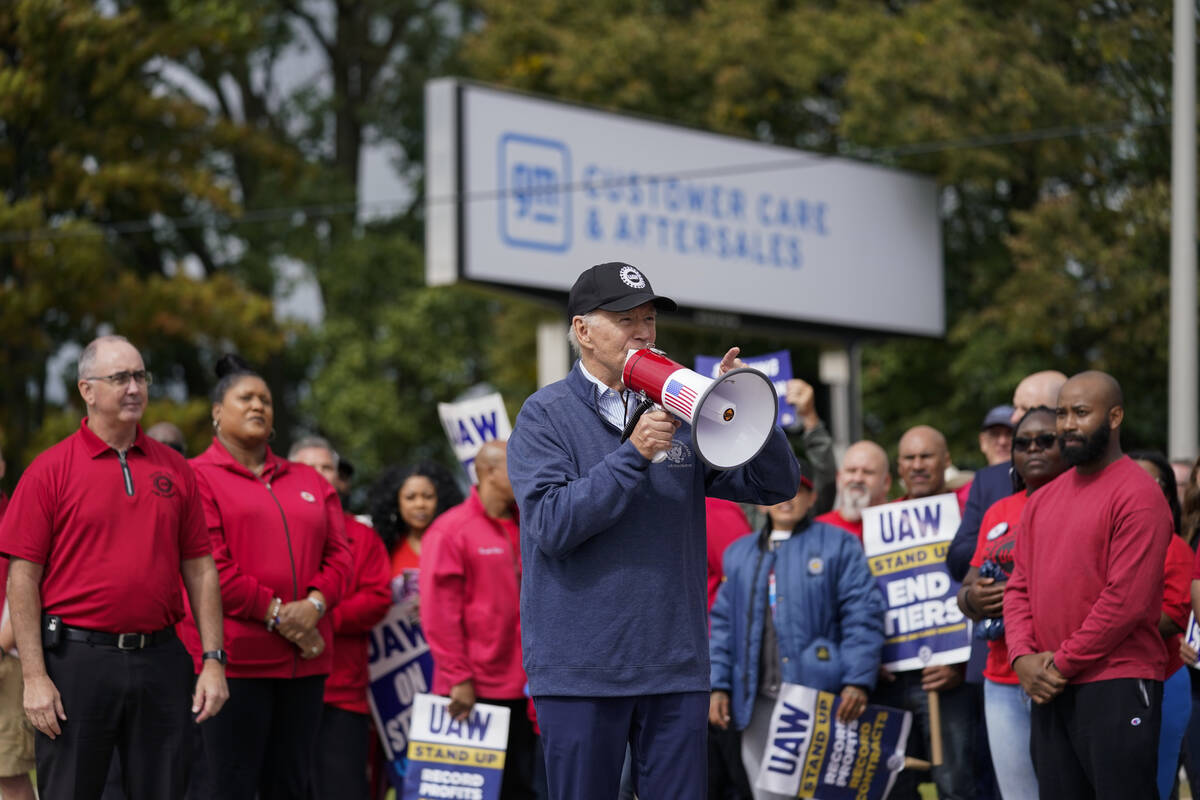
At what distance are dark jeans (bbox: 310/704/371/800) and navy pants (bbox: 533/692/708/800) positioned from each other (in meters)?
3.62

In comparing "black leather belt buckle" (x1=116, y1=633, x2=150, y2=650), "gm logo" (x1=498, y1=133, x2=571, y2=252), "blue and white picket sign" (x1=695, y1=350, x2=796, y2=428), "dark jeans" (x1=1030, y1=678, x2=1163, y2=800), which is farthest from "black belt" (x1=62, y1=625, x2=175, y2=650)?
"gm logo" (x1=498, y1=133, x2=571, y2=252)

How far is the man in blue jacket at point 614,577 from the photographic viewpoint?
4543mm

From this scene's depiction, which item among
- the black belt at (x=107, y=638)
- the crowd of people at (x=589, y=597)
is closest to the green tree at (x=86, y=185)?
the crowd of people at (x=589, y=597)

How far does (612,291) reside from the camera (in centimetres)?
470

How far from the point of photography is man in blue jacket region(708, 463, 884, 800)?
782cm

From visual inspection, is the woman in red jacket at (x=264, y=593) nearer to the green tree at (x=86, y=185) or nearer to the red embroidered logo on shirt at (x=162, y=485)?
the red embroidered logo on shirt at (x=162, y=485)

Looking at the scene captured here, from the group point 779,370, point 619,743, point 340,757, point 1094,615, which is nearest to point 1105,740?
point 1094,615

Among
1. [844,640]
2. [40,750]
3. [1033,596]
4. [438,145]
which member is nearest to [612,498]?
[1033,596]

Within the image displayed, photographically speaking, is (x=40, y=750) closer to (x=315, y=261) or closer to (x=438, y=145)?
(x=438, y=145)

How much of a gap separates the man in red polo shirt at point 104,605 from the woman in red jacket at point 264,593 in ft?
2.18

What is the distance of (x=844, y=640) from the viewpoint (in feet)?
25.8

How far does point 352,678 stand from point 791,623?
2.21m

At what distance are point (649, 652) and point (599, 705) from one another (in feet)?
0.67

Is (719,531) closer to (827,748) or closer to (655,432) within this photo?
(827,748)
